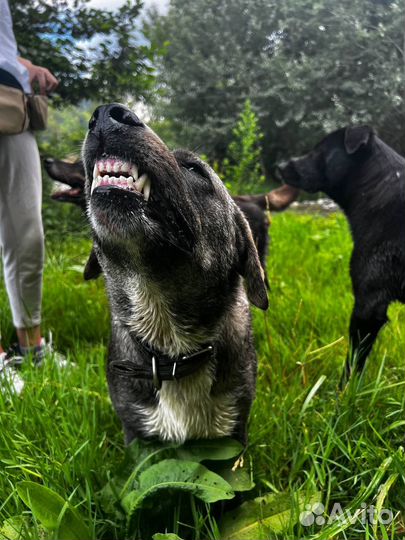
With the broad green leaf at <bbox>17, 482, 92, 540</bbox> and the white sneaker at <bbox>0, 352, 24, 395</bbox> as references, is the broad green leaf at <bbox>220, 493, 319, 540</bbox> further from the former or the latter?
the white sneaker at <bbox>0, 352, 24, 395</bbox>

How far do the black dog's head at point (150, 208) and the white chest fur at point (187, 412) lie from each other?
1.13 feet

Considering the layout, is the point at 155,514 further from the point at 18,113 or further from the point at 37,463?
the point at 18,113

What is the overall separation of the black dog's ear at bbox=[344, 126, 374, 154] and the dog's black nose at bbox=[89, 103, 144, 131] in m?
1.94

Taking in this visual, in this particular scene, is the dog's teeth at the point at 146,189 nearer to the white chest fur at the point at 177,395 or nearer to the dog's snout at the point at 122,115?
the dog's snout at the point at 122,115

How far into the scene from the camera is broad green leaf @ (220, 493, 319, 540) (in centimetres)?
151

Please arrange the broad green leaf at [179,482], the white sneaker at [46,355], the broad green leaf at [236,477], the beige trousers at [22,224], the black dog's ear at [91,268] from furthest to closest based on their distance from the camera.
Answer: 1. the beige trousers at [22,224]
2. the white sneaker at [46,355]
3. the black dog's ear at [91,268]
4. the broad green leaf at [236,477]
5. the broad green leaf at [179,482]

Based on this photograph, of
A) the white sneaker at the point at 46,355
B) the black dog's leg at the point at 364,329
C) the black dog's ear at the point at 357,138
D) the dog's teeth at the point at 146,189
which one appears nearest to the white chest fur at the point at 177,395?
the dog's teeth at the point at 146,189

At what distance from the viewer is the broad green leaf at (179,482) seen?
149 cm

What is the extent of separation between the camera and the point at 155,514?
157 centimetres

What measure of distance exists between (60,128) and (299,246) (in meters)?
4.77

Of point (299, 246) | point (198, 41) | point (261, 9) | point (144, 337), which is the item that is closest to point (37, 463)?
point (144, 337)

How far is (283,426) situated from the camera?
6.76 ft

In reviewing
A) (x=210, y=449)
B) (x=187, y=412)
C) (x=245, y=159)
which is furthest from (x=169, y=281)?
(x=245, y=159)

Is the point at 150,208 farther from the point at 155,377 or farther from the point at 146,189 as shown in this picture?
the point at 155,377
